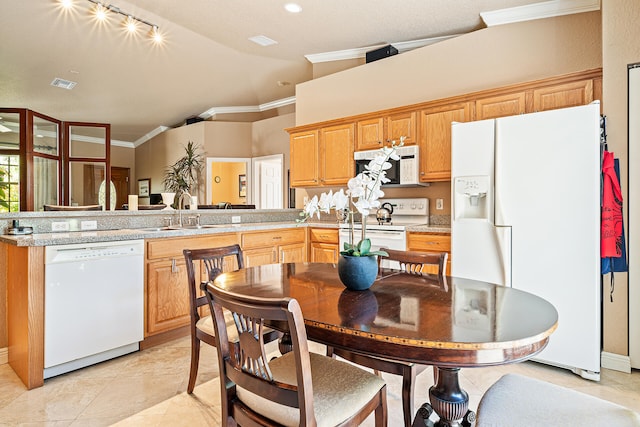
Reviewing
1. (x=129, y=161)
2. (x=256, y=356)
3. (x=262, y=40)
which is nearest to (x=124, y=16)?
(x=262, y=40)

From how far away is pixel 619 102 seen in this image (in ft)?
8.05

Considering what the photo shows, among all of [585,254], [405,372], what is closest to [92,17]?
[405,372]

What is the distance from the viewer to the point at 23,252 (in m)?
2.24

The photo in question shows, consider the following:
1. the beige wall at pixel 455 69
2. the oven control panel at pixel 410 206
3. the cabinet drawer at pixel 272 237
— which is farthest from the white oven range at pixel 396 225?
the cabinet drawer at pixel 272 237

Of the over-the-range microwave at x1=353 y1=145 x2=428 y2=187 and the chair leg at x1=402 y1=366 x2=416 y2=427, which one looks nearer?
the chair leg at x1=402 y1=366 x2=416 y2=427

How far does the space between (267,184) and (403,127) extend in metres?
4.02

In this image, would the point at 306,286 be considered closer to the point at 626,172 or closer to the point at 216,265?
the point at 216,265

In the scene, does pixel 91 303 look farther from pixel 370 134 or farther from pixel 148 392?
pixel 370 134

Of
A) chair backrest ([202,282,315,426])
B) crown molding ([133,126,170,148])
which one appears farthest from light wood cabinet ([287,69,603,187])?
crown molding ([133,126,170,148])

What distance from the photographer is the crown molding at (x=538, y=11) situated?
3066 mm

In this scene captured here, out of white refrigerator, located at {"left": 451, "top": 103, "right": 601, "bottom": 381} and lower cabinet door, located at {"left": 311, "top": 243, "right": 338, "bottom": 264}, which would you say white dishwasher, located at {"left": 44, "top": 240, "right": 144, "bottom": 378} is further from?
white refrigerator, located at {"left": 451, "top": 103, "right": 601, "bottom": 381}

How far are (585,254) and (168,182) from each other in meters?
7.60

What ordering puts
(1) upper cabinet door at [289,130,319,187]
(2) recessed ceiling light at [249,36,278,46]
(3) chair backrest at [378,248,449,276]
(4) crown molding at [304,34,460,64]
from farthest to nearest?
(1) upper cabinet door at [289,130,319,187] < (2) recessed ceiling light at [249,36,278,46] < (4) crown molding at [304,34,460,64] < (3) chair backrest at [378,248,449,276]

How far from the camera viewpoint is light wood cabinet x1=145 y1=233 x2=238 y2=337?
2775 millimetres
